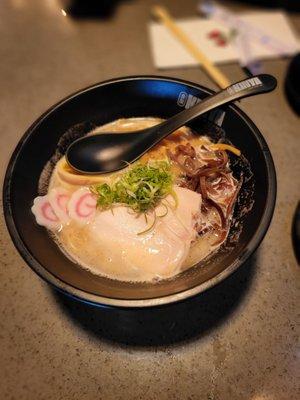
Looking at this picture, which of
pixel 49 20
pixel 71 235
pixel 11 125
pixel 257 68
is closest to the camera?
pixel 71 235

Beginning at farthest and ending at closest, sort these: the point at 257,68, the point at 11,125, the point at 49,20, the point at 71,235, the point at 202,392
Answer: the point at 49,20 → the point at 257,68 → the point at 11,125 → the point at 71,235 → the point at 202,392

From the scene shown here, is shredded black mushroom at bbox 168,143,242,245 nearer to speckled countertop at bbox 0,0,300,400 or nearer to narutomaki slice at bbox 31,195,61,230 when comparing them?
speckled countertop at bbox 0,0,300,400

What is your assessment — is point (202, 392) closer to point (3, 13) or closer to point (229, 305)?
point (229, 305)

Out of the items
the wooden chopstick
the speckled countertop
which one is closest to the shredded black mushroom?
the speckled countertop

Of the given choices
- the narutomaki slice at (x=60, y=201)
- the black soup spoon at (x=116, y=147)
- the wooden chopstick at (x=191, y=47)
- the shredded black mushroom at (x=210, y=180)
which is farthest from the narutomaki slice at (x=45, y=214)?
the wooden chopstick at (x=191, y=47)

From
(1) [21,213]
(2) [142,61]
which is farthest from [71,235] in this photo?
(2) [142,61]

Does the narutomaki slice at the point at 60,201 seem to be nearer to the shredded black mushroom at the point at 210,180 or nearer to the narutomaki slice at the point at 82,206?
the narutomaki slice at the point at 82,206

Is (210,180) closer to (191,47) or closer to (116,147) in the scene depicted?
(116,147)
